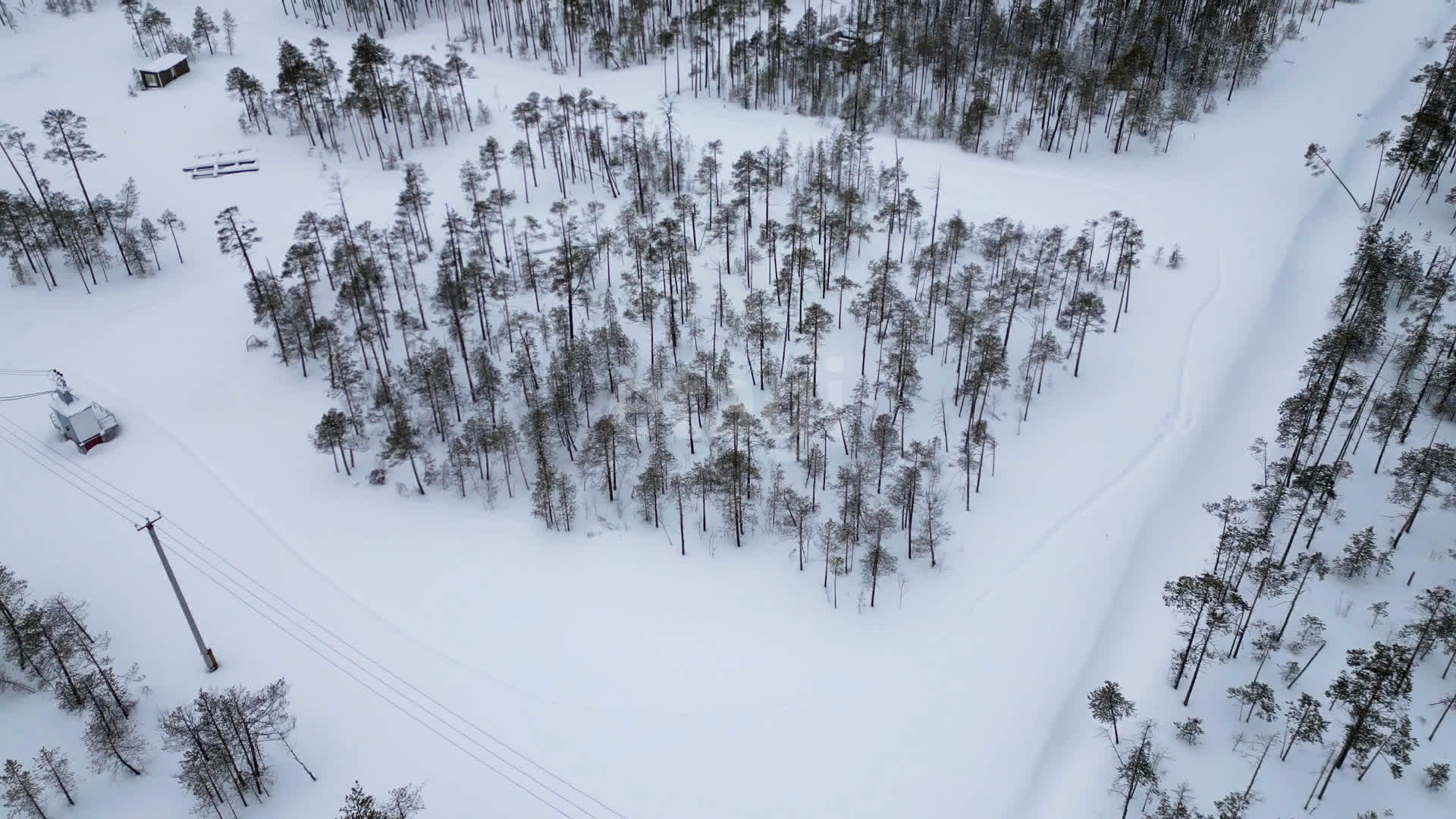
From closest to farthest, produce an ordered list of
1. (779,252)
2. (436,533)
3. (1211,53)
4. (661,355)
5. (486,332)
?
1. (436,533)
2. (661,355)
3. (486,332)
4. (779,252)
5. (1211,53)

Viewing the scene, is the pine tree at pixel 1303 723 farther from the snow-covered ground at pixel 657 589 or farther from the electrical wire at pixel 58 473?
the electrical wire at pixel 58 473

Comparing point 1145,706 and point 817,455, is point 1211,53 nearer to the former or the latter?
point 817,455

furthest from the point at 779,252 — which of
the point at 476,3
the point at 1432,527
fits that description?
the point at 476,3

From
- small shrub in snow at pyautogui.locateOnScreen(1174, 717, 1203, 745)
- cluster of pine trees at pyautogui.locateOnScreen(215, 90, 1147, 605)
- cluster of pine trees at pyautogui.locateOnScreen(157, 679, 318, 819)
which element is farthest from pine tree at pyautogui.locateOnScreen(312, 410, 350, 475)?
small shrub in snow at pyautogui.locateOnScreen(1174, 717, 1203, 745)

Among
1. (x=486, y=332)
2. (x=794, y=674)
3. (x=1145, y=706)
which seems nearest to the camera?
(x=1145, y=706)

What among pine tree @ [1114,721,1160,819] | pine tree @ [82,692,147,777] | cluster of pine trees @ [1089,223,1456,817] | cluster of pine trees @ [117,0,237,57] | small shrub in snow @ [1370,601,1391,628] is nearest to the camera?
pine tree @ [1114,721,1160,819]

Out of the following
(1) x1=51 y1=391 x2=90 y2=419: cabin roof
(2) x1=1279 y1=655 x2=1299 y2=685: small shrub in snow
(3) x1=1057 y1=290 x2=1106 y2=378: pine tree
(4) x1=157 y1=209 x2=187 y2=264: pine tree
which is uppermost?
(4) x1=157 y1=209 x2=187 y2=264: pine tree

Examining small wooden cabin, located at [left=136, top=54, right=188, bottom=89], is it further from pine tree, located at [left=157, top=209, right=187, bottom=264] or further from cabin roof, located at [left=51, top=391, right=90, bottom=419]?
cabin roof, located at [left=51, top=391, right=90, bottom=419]
